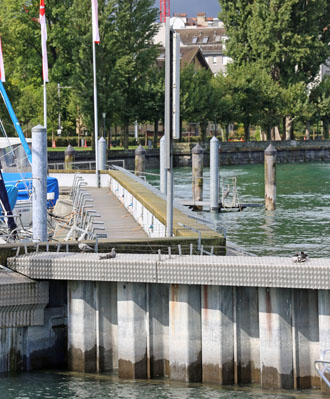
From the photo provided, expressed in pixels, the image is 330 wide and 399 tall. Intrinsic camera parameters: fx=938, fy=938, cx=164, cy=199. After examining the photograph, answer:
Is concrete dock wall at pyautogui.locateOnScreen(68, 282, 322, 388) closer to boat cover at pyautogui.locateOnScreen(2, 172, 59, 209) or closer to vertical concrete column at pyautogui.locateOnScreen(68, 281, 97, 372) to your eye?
vertical concrete column at pyautogui.locateOnScreen(68, 281, 97, 372)

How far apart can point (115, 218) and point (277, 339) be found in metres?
11.1

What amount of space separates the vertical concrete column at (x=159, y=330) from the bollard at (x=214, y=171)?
2218 cm

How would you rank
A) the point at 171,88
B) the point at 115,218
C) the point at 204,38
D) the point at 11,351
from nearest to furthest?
the point at 11,351
the point at 171,88
the point at 115,218
the point at 204,38

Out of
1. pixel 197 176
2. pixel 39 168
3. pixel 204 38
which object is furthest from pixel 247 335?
pixel 204 38

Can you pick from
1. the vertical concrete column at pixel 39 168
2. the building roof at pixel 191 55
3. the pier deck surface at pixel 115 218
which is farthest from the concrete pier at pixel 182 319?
the building roof at pixel 191 55

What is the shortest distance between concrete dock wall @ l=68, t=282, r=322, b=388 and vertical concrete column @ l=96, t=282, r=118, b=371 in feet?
0.05

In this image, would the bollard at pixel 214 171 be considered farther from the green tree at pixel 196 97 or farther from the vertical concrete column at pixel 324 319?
the green tree at pixel 196 97

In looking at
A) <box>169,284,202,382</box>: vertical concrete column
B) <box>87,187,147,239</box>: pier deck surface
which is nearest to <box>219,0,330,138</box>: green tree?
<box>87,187,147,239</box>: pier deck surface

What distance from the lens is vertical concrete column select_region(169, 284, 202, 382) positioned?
13000mm

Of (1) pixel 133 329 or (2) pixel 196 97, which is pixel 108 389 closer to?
(1) pixel 133 329

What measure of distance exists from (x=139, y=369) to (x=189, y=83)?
82275 millimetres

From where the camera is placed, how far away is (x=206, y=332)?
1291 cm

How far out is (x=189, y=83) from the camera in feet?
309

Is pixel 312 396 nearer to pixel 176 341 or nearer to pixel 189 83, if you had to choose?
pixel 176 341
